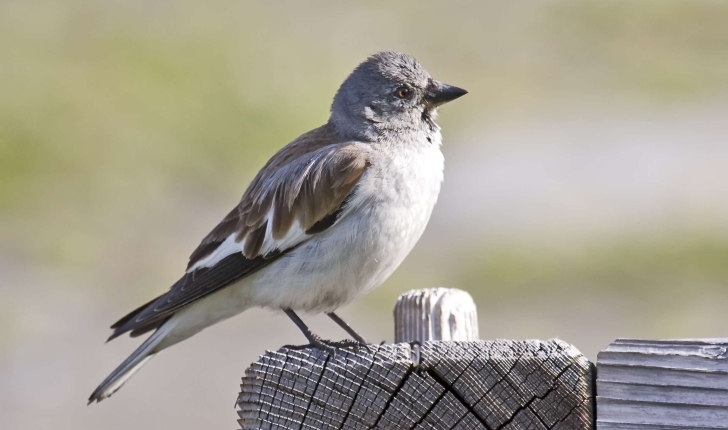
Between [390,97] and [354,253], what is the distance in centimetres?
100

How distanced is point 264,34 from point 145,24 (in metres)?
2.21

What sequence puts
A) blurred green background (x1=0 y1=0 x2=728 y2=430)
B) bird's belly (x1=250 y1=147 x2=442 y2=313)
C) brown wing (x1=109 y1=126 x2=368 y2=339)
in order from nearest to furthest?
1. bird's belly (x1=250 y1=147 x2=442 y2=313)
2. brown wing (x1=109 y1=126 x2=368 y2=339)
3. blurred green background (x1=0 y1=0 x2=728 y2=430)

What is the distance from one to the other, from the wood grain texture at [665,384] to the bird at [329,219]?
2.03m

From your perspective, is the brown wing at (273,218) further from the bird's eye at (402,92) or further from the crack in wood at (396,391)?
the crack in wood at (396,391)

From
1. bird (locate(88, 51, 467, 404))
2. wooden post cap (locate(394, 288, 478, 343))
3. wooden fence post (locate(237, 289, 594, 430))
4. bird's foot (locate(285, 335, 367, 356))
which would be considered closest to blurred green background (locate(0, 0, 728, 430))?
bird (locate(88, 51, 467, 404))

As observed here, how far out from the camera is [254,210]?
4496 mm

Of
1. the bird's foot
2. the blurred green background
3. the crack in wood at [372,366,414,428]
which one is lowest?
the crack in wood at [372,366,414,428]

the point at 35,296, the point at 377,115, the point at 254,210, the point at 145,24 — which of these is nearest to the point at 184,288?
the point at 254,210

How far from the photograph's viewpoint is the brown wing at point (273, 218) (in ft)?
13.7

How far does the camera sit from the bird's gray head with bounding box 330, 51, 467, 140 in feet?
15.2

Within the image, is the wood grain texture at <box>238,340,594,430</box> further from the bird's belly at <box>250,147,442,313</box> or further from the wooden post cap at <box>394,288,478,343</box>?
the bird's belly at <box>250,147,442,313</box>

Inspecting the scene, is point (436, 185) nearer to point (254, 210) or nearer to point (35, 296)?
point (254, 210)

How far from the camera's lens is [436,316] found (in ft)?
10.4

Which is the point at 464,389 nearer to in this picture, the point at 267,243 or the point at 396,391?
the point at 396,391
